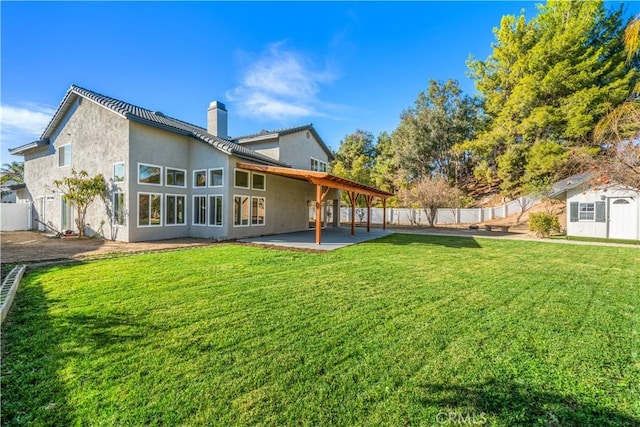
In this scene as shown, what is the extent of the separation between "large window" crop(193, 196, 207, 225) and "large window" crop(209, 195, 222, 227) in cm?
40

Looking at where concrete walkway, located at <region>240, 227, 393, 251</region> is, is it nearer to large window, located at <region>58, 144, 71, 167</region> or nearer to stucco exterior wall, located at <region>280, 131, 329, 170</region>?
stucco exterior wall, located at <region>280, 131, 329, 170</region>

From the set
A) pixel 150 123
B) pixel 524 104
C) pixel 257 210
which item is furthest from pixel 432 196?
pixel 150 123

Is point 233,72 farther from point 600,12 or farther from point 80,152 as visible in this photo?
point 600,12

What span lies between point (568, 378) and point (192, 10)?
537 inches

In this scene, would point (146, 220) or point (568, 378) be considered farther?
point (146, 220)

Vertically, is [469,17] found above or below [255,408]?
above

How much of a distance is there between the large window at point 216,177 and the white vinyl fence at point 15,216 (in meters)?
13.8

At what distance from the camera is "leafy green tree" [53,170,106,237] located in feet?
42.1

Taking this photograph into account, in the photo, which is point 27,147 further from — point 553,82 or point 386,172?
point 553,82

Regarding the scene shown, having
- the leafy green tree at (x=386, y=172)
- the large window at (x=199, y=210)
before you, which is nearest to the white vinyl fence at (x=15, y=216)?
the large window at (x=199, y=210)

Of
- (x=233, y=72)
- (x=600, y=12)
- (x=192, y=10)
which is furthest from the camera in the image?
(x=600, y=12)

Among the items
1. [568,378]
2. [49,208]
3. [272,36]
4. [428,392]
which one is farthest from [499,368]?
[49,208]

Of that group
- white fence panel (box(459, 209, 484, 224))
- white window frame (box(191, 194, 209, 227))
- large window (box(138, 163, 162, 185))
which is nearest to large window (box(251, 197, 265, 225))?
white window frame (box(191, 194, 209, 227))

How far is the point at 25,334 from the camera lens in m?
3.56
